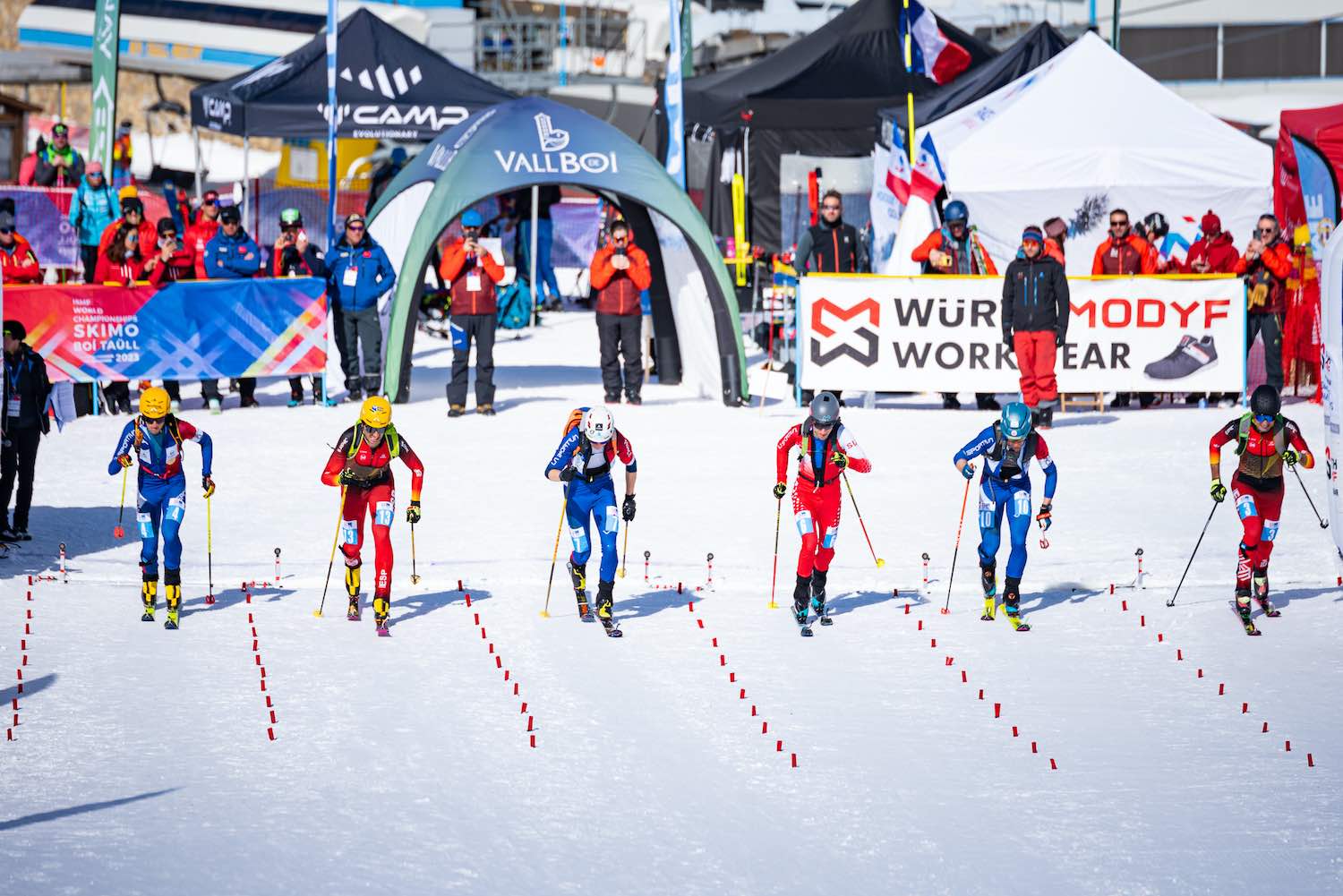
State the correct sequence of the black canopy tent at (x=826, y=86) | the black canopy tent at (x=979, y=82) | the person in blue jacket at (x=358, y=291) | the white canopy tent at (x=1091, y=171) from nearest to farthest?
the person in blue jacket at (x=358, y=291) → the white canopy tent at (x=1091, y=171) → the black canopy tent at (x=979, y=82) → the black canopy tent at (x=826, y=86)

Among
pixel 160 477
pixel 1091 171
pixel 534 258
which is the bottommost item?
pixel 160 477

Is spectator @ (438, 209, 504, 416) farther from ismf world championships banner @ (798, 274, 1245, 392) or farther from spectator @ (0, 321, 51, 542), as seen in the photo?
spectator @ (0, 321, 51, 542)

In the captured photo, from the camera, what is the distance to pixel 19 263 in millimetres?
18969

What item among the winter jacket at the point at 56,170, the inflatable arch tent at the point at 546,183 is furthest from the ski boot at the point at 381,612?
the winter jacket at the point at 56,170

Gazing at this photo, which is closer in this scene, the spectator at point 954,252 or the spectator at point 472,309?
the spectator at point 472,309

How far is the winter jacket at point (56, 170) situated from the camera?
2844 cm

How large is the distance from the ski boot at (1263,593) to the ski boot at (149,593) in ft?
22.0

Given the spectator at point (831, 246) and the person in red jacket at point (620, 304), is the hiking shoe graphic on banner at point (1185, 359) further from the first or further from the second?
the person in red jacket at point (620, 304)

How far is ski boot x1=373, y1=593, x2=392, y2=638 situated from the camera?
37.0 feet

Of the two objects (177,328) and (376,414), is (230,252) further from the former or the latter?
(376,414)

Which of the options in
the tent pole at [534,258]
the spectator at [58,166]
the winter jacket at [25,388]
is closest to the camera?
the winter jacket at [25,388]

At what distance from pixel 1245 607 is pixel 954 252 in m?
8.86

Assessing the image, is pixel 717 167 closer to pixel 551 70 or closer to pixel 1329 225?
pixel 1329 225

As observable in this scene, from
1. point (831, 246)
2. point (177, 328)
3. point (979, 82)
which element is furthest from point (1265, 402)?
point (979, 82)
